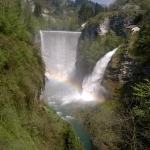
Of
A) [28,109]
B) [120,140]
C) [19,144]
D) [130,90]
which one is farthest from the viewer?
[130,90]

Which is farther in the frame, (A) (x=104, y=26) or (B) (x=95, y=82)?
(A) (x=104, y=26)

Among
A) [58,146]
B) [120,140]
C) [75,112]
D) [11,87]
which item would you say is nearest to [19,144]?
[11,87]

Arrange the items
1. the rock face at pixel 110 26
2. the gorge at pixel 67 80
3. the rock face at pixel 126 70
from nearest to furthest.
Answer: the rock face at pixel 126 70, the gorge at pixel 67 80, the rock face at pixel 110 26

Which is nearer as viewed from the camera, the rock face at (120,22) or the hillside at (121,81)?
the hillside at (121,81)

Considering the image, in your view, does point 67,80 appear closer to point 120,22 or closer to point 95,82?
point 95,82

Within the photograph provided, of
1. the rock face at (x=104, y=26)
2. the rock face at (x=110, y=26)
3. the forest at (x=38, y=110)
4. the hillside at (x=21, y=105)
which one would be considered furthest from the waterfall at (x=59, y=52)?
the hillside at (x=21, y=105)

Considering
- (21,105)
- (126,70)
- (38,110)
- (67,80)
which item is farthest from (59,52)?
(21,105)

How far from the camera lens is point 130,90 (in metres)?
26.8

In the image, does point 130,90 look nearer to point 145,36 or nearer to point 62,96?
point 145,36

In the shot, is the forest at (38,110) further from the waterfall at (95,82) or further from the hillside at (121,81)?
the waterfall at (95,82)

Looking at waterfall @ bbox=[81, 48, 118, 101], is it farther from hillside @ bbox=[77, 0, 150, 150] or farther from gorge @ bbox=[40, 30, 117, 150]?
hillside @ bbox=[77, 0, 150, 150]

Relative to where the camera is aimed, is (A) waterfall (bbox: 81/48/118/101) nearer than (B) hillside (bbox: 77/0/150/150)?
No

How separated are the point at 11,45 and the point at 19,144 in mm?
6073

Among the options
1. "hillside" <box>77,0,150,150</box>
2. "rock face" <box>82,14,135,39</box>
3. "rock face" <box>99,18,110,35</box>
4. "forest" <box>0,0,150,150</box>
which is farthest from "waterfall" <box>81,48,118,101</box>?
"rock face" <box>99,18,110,35</box>
